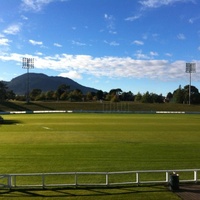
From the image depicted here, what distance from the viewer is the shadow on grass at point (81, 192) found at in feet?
48.6

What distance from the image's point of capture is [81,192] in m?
15.2

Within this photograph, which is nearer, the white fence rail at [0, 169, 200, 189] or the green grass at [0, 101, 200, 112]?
the white fence rail at [0, 169, 200, 189]

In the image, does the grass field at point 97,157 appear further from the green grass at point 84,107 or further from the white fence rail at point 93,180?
the green grass at point 84,107

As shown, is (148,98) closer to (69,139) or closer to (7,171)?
(69,139)

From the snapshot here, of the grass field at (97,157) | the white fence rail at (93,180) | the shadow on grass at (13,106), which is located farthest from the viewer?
the shadow on grass at (13,106)

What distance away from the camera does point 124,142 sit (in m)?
32.4

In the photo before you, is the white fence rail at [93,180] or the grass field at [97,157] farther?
the white fence rail at [93,180]

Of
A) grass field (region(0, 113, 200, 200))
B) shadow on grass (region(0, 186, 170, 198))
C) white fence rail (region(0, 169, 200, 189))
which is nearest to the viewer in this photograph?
shadow on grass (region(0, 186, 170, 198))

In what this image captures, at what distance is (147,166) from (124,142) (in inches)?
438

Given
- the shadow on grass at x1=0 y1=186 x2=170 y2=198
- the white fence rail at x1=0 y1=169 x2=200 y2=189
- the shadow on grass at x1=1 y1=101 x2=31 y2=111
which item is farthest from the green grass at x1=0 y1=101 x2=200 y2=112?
the shadow on grass at x1=0 y1=186 x2=170 y2=198

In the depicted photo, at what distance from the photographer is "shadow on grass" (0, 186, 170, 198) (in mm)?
14812

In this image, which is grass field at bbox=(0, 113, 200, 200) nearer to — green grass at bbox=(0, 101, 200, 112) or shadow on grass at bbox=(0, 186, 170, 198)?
shadow on grass at bbox=(0, 186, 170, 198)

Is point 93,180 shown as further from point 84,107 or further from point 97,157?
point 84,107

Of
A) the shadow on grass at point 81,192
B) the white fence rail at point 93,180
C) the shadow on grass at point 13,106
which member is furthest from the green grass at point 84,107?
the shadow on grass at point 81,192
